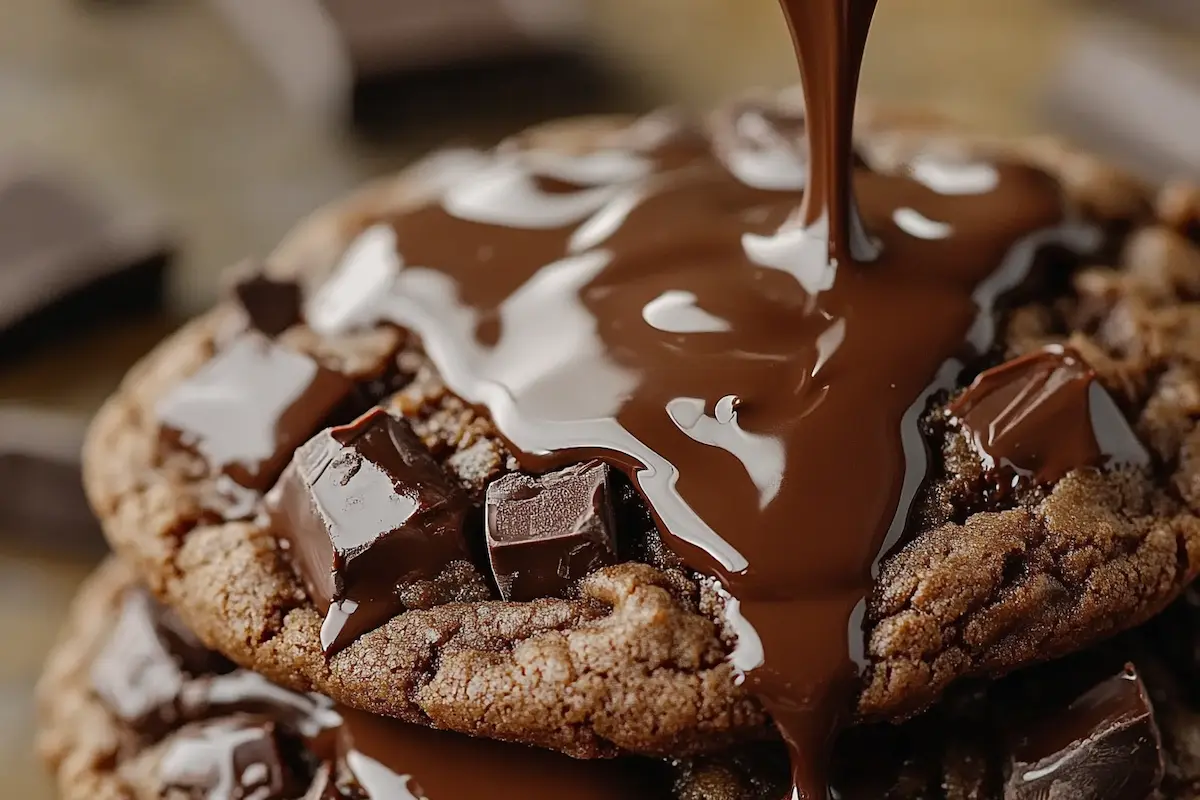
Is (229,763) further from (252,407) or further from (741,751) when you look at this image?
(741,751)

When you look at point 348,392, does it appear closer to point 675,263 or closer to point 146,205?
point 675,263

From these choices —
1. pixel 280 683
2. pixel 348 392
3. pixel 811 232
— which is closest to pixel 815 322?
pixel 811 232

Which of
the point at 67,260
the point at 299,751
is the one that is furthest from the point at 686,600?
the point at 67,260

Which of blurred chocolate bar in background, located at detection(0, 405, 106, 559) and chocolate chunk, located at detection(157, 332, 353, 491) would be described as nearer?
chocolate chunk, located at detection(157, 332, 353, 491)

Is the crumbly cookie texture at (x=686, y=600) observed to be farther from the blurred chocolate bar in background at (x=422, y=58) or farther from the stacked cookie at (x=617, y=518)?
the blurred chocolate bar in background at (x=422, y=58)

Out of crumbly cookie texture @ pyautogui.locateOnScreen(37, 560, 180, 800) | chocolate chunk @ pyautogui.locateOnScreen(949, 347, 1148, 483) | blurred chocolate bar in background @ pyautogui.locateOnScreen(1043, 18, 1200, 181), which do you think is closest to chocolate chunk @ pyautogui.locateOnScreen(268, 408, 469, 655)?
crumbly cookie texture @ pyautogui.locateOnScreen(37, 560, 180, 800)

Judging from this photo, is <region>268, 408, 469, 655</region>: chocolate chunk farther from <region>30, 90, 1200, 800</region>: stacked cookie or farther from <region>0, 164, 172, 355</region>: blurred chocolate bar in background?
<region>0, 164, 172, 355</region>: blurred chocolate bar in background

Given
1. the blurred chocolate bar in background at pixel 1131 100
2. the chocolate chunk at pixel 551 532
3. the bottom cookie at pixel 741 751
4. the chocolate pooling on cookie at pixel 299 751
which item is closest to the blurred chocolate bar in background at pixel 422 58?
the blurred chocolate bar in background at pixel 1131 100
